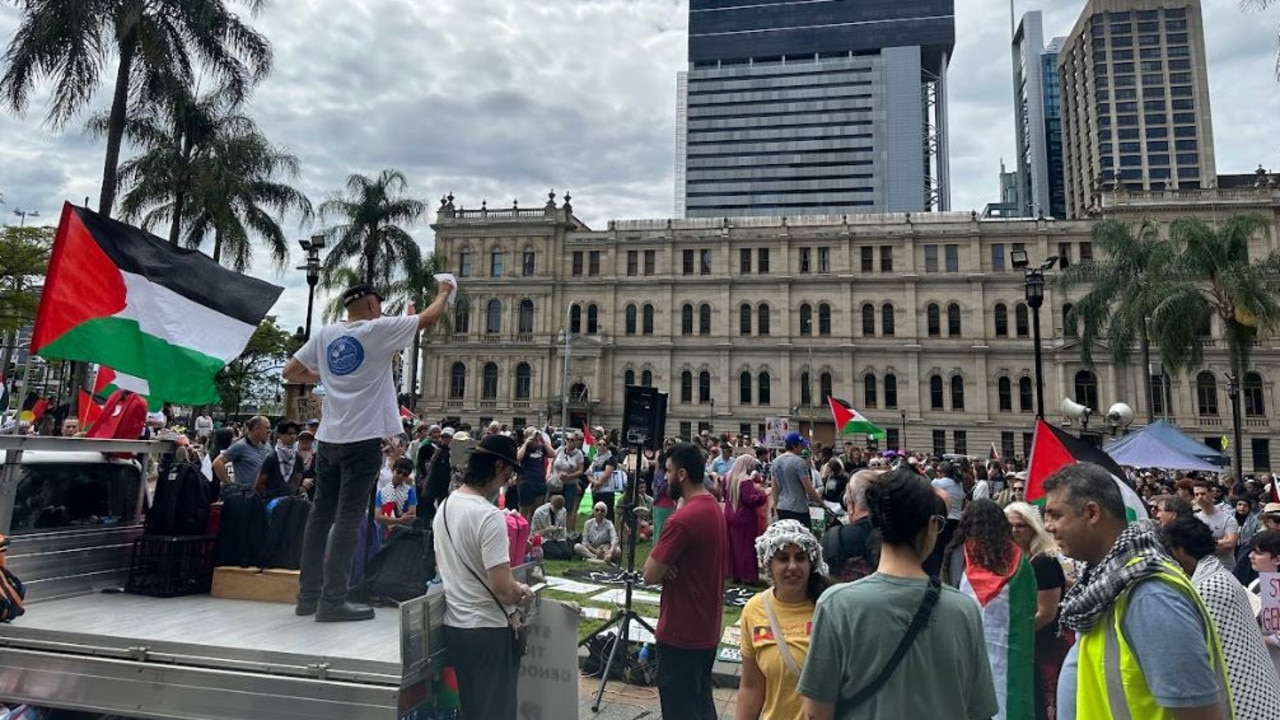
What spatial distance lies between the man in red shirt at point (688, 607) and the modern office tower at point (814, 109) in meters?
102

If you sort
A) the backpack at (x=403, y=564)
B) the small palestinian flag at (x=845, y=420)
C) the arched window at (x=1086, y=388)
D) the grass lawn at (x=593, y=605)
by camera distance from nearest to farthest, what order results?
the backpack at (x=403, y=564) → the grass lawn at (x=593, y=605) → the small palestinian flag at (x=845, y=420) → the arched window at (x=1086, y=388)

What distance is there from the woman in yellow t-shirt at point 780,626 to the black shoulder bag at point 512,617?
1.24 metres

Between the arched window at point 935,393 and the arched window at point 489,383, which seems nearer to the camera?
the arched window at point 935,393

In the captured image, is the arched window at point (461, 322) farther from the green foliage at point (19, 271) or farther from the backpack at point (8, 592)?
the backpack at point (8, 592)

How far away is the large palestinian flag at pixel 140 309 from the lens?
15.3 ft

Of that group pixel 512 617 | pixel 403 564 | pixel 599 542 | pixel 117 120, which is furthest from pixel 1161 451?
pixel 117 120

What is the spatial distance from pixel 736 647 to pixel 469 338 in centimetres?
4814

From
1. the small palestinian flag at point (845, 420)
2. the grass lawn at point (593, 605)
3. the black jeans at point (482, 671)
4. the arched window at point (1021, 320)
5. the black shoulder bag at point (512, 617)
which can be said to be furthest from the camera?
the arched window at point (1021, 320)

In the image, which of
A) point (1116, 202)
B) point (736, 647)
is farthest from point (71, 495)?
point (1116, 202)

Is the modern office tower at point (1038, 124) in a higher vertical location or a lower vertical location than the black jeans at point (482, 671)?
higher

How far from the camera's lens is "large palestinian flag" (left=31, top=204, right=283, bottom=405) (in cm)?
465

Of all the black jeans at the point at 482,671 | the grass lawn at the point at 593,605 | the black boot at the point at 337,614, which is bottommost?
the grass lawn at the point at 593,605

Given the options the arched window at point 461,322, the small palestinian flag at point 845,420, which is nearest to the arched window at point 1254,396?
the small palestinian flag at point 845,420

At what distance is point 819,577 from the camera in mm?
3018
